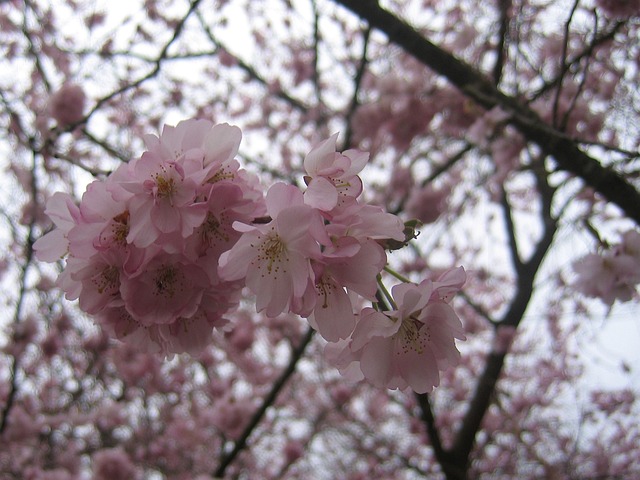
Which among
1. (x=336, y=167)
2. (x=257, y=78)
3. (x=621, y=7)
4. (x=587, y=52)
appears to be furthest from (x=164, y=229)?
(x=257, y=78)

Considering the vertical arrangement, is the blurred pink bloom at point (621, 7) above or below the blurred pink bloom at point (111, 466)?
above

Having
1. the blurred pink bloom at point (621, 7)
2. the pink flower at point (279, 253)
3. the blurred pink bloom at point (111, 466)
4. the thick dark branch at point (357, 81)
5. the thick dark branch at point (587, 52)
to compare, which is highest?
the thick dark branch at point (357, 81)

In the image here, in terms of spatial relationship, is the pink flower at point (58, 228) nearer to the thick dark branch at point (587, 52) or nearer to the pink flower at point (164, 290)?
the pink flower at point (164, 290)

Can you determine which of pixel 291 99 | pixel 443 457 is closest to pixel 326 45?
pixel 291 99

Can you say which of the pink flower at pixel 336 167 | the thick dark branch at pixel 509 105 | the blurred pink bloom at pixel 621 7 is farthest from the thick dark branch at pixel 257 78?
the pink flower at pixel 336 167

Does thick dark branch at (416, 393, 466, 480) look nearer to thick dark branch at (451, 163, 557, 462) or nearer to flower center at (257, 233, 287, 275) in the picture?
thick dark branch at (451, 163, 557, 462)

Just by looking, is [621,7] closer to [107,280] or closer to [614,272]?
[614,272]

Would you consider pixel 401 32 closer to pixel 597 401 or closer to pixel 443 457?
pixel 443 457
